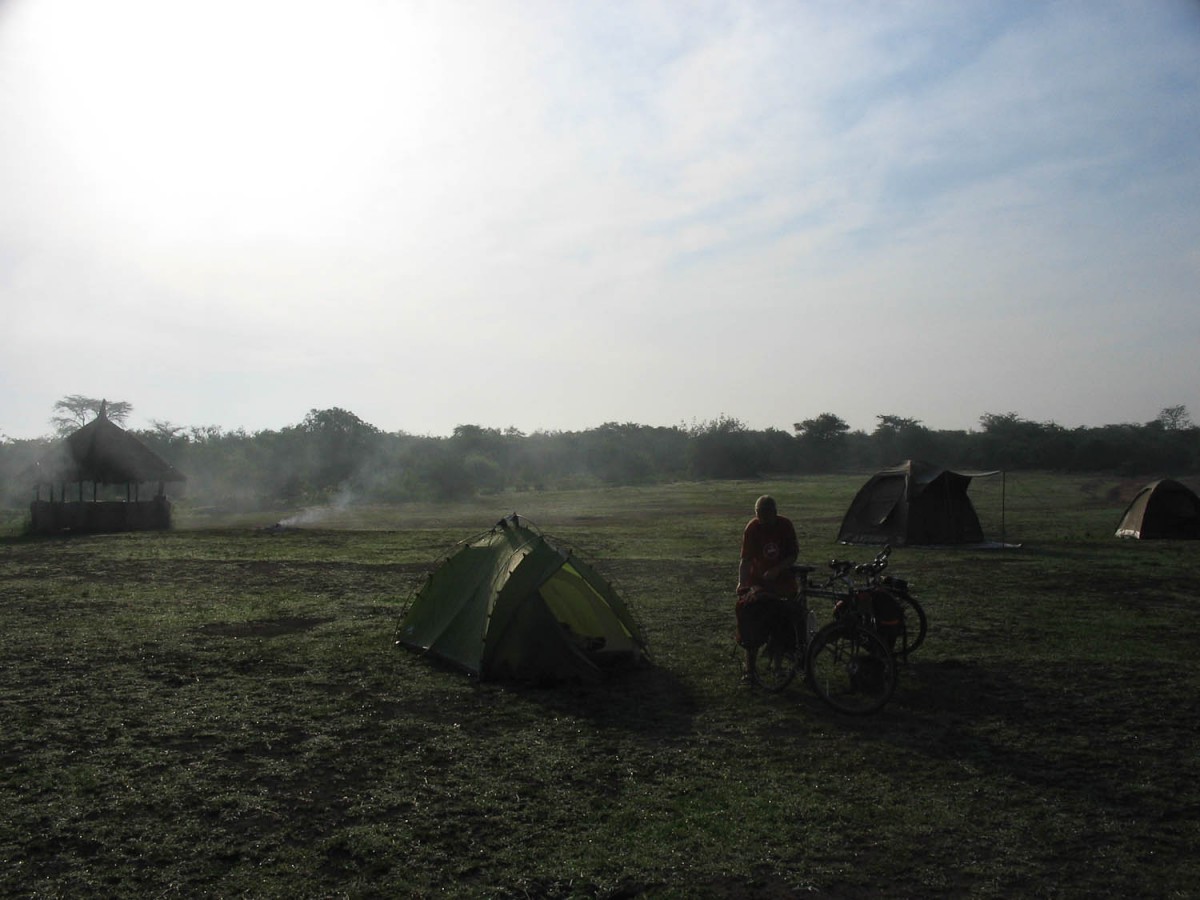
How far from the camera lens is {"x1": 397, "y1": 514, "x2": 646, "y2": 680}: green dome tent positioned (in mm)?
8633

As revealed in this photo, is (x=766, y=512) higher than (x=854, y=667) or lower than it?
higher

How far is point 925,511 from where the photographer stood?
2173cm

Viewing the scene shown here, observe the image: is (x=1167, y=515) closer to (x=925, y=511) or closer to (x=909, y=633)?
(x=925, y=511)

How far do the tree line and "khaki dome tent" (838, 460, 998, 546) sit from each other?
3379 centimetres

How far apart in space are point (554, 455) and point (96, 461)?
50435 mm

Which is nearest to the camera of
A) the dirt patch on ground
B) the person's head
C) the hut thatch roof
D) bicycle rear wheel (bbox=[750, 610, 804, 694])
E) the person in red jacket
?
bicycle rear wheel (bbox=[750, 610, 804, 694])

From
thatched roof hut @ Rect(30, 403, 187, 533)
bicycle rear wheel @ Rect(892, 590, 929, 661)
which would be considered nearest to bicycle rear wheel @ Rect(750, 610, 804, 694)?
bicycle rear wheel @ Rect(892, 590, 929, 661)

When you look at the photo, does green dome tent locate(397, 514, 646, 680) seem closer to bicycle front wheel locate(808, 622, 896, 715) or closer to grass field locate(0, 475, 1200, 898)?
grass field locate(0, 475, 1200, 898)

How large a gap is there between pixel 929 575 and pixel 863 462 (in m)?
58.2

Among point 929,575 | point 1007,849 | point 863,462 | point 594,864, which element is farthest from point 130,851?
point 863,462

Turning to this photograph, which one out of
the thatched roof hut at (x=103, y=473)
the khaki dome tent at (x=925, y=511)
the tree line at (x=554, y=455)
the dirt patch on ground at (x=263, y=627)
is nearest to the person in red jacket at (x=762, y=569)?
the dirt patch on ground at (x=263, y=627)

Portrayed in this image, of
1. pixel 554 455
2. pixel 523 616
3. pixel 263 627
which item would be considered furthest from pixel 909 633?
pixel 554 455

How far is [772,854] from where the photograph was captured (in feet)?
15.6

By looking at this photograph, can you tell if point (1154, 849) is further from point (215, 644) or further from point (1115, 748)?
point (215, 644)
